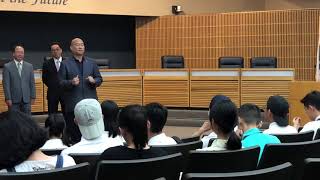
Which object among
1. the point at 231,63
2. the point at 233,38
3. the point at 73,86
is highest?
the point at 233,38

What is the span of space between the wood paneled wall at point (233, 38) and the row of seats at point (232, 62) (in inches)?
44.0

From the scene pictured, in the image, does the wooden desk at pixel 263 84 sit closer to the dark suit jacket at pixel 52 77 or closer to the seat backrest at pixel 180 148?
the dark suit jacket at pixel 52 77

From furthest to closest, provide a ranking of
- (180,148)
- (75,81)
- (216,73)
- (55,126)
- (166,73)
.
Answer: (166,73) → (216,73) → (75,81) → (55,126) → (180,148)

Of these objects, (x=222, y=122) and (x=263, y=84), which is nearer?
(x=222, y=122)

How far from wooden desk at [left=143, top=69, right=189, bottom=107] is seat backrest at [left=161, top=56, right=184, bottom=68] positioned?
1248 mm

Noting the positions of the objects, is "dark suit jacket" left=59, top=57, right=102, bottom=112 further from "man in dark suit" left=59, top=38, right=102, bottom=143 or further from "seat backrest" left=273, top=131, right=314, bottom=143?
"seat backrest" left=273, top=131, right=314, bottom=143

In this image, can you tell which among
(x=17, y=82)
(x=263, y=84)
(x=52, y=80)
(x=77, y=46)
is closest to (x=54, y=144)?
(x=77, y=46)

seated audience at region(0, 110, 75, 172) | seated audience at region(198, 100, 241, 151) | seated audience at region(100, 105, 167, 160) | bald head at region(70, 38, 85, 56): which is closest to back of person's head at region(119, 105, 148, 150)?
seated audience at region(100, 105, 167, 160)

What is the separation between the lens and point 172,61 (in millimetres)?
12562

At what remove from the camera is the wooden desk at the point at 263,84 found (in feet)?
32.8

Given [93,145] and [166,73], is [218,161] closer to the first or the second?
[93,145]

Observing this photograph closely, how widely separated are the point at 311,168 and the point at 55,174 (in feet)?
3.59

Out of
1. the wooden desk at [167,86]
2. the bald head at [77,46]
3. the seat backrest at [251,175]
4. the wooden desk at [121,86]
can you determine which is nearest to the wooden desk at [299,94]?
the wooden desk at [167,86]

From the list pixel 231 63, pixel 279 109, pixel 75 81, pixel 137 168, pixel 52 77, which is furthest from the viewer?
pixel 231 63
